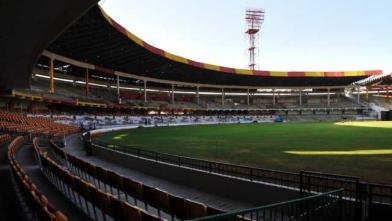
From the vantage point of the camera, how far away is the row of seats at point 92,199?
6455 millimetres

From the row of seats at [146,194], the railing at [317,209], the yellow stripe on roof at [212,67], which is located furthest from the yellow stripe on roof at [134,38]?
the railing at [317,209]

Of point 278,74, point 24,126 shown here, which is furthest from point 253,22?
point 24,126

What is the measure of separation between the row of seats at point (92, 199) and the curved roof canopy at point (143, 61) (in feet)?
82.8

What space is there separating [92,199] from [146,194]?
123 centimetres

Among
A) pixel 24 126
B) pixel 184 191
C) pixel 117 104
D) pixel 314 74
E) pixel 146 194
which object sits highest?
pixel 314 74

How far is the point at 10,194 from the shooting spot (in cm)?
1016

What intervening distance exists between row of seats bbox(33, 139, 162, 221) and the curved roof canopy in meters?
25.2

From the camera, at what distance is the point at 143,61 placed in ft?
224

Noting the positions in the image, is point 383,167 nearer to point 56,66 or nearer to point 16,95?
point 16,95

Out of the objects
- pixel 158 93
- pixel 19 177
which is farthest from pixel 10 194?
pixel 158 93

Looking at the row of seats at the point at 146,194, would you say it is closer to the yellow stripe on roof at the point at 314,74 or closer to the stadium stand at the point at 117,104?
the stadium stand at the point at 117,104

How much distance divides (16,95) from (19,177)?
3688cm

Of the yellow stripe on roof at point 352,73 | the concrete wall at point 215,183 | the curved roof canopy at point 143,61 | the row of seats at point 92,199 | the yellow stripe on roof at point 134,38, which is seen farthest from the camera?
the yellow stripe on roof at point 352,73

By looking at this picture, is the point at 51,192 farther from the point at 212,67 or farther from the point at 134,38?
the point at 212,67
